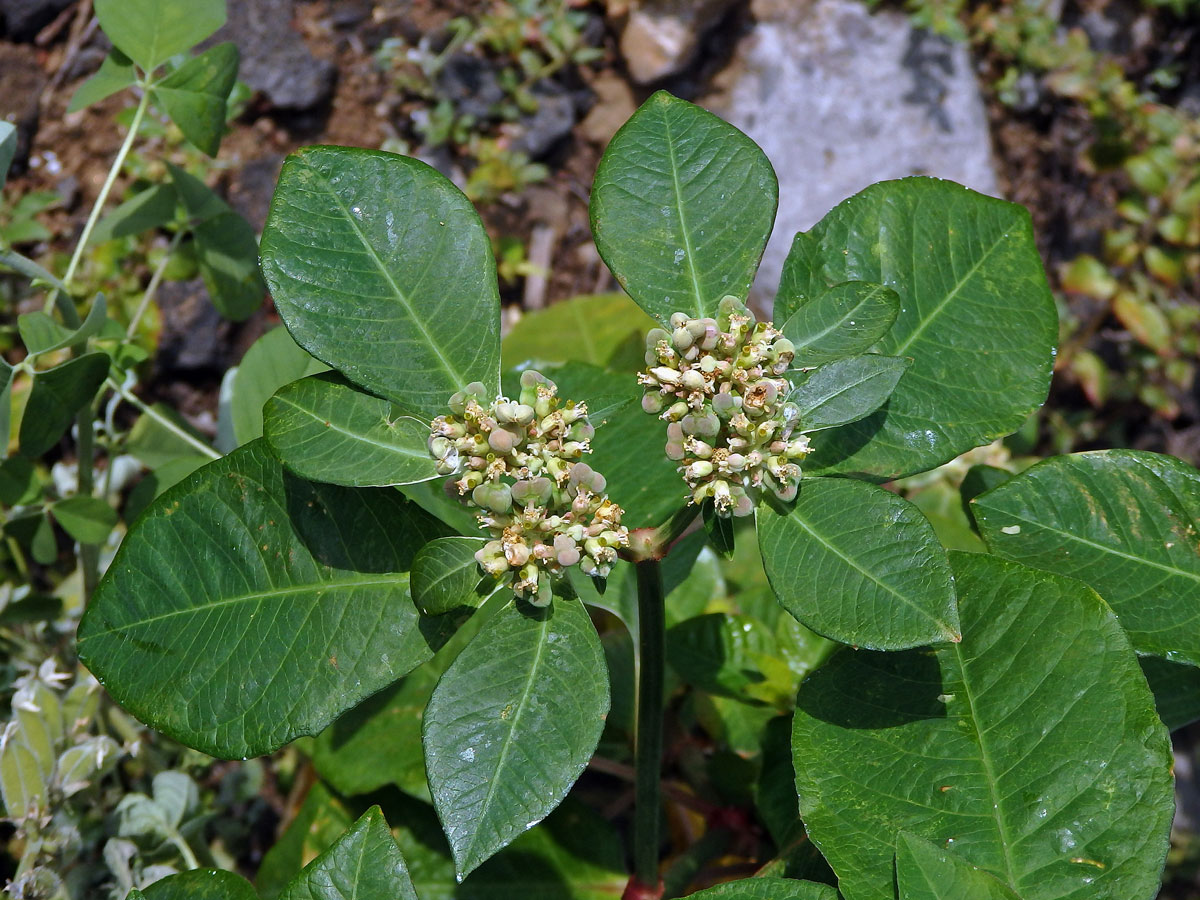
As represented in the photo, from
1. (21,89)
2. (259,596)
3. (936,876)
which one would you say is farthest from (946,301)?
(21,89)

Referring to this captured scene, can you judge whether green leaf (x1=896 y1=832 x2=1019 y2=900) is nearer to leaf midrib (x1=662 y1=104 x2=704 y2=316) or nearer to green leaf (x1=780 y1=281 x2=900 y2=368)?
green leaf (x1=780 y1=281 x2=900 y2=368)

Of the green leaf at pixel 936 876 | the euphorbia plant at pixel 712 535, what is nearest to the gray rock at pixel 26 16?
the euphorbia plant at pixel 712 535

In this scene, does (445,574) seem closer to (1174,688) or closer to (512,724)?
(512,724)

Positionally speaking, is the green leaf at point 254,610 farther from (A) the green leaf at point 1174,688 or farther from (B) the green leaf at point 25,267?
(A) the green leaf at point 1174,688

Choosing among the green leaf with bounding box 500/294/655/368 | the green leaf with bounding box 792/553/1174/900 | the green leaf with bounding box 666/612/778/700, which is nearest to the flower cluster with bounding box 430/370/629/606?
the green leaf with bounding box 792/553/1174/900

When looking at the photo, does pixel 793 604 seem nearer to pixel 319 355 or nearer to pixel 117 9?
pixel 319 355
